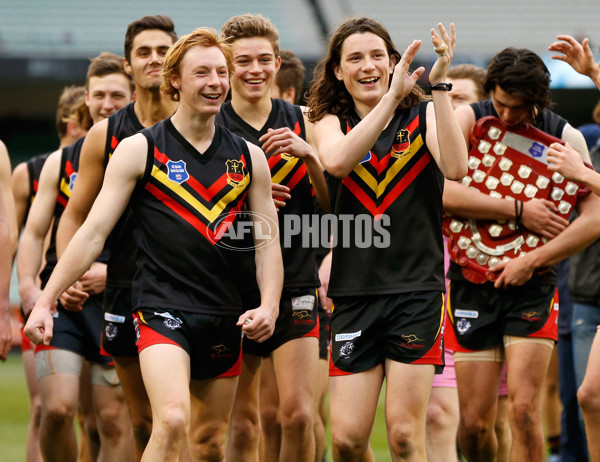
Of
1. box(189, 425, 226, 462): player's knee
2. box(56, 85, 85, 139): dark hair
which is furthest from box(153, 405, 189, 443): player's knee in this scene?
box(56, 85, 85, 139): dark hair

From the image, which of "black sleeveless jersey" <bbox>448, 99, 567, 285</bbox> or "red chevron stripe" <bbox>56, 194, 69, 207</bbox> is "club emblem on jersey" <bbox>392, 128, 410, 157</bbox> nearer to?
"black sleeveless jersey" <bbox>448, 99, 567, 285</bbox>

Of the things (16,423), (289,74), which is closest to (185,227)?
(289,74)

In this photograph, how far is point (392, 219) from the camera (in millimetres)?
5281

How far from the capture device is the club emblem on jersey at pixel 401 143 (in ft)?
17.6

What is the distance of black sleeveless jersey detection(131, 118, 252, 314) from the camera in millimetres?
5039

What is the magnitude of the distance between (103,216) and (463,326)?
7.90ft

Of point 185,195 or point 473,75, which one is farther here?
point 473,75

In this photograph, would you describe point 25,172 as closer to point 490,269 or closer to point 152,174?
point 152,174

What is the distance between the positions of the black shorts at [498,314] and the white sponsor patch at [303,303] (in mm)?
954

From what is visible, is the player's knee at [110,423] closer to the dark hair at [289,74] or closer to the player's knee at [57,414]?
the player's knee at [57,414]

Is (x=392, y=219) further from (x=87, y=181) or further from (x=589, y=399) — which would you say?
(x=87, y=181)

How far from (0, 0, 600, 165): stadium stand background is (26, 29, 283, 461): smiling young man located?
54.5 feet

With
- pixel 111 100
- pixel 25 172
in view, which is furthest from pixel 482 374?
pixel 25 172

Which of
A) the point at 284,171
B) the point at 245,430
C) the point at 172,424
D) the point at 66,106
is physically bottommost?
the point at 245,430
